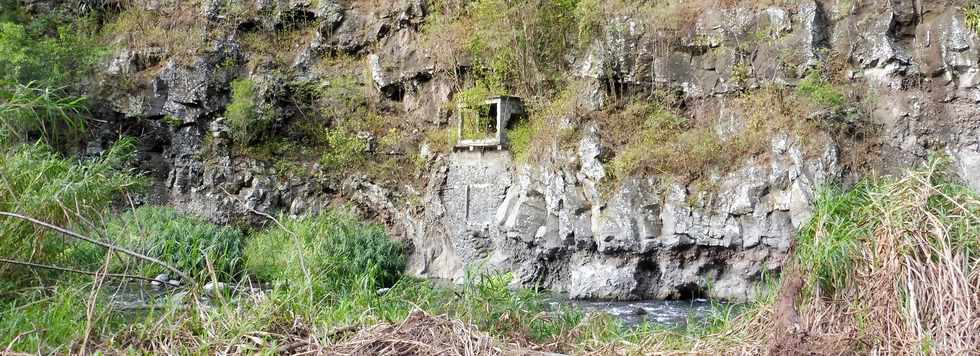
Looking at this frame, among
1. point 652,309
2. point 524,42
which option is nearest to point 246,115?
point 524,42

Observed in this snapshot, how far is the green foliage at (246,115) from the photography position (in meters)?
16.8

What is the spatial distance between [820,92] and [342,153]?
425 inches

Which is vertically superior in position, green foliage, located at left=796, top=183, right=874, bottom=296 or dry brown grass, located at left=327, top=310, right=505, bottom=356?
green foliage, located at left=796, top=183, right=874, bottom=296

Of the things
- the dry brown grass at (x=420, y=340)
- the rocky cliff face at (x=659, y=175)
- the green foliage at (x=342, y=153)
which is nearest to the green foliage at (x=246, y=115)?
the rocky cliff face at (x=659, y=175)

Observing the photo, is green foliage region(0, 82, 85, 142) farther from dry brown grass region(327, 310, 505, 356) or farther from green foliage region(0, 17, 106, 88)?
green foliage region(0, 17, 106, 88)

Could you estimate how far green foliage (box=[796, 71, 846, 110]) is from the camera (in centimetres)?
1153

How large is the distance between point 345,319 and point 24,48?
15.8 meters

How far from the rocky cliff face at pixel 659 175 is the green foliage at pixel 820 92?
23cm

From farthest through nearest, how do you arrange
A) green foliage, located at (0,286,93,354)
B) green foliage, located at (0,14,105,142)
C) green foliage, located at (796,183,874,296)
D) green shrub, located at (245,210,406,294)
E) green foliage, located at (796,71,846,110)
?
green foliage, located at (0,14,105,142)
green foliage, located at (796,71,846,110)
green shrub, located at (245,210,406,294)
green foliage, located at (796,183,874,296)
green foliage, located at (0,286,93,354)

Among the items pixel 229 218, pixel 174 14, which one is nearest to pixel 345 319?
pixel 229 218

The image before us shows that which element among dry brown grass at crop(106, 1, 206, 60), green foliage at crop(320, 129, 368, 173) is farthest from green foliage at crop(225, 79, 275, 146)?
dry brown grass at crop(106, 1, 206, 60)

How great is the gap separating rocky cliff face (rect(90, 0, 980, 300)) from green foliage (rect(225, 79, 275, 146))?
0.32 meters

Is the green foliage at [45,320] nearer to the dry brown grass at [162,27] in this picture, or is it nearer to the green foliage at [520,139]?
the green foliage at [520,139]

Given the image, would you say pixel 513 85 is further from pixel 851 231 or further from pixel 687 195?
pixel 851 231
